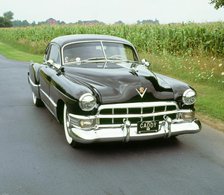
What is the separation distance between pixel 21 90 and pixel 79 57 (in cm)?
427

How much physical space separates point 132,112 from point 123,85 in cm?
43

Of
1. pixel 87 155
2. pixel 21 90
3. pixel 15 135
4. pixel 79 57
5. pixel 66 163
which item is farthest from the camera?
pixel 21 90

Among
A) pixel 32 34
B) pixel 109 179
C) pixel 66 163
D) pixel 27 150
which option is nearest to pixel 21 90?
pixel 27 150

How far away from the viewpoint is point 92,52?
697 cm

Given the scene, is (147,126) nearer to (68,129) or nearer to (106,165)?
(106,165)

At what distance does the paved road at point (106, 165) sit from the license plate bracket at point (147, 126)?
35 cm

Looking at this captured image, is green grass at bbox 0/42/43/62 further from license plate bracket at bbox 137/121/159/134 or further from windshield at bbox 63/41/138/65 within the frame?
license plate bracket at bbox 137/121/159/134

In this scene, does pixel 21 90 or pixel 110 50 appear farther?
pixel 21 90

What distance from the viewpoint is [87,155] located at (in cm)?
Result: 539

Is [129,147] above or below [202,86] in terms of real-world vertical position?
above

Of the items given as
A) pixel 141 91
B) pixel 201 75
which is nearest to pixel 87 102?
pixel 141 91

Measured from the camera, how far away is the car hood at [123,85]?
5359 millimetres

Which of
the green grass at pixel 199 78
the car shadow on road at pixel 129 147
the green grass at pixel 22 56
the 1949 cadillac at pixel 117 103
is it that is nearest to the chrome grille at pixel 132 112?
the 1949 cadillac at pixel 117 103

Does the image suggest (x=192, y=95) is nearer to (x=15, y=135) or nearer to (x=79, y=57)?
(x=79, y=57)
